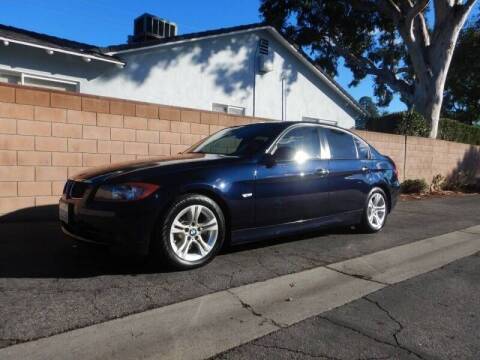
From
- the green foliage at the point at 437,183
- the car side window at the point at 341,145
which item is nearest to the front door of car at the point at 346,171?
the car side window at the point at 341,145

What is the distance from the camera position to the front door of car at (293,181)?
16.2 feet

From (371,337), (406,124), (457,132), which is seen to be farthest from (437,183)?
(371,337)

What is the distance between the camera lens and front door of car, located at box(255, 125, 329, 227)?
4938 millimetres

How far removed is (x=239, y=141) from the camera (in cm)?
549

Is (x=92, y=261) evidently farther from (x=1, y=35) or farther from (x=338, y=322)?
(x=1, y=35)

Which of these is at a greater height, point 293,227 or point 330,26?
point 330,26

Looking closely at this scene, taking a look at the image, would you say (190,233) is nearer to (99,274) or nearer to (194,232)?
(194,232)

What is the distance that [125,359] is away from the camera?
264cm

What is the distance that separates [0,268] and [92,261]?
82cm

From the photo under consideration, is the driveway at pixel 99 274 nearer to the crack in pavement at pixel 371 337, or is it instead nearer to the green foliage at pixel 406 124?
the crack in pavement at pixel 371 337

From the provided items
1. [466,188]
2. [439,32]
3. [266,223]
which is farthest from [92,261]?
[439,32]

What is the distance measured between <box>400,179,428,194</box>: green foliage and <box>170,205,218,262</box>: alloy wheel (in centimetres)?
1007

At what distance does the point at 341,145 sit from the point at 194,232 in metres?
2.80

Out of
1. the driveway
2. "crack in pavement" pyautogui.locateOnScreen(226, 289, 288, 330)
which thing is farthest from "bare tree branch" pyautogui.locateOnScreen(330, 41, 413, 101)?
"crack in pavement" pyautogui.locateOnScreen(226, 289, 288, 330)
